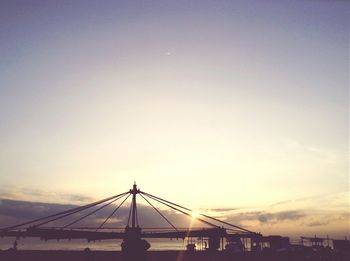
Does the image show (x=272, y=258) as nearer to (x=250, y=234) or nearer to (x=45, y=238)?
(x=250, y=234)

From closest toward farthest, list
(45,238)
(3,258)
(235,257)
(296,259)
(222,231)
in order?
(45,238), (222,231), (3,258), (296,259), (235,257)

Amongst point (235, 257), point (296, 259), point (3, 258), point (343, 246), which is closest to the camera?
point (3, 258)

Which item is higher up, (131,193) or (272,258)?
(131,193)

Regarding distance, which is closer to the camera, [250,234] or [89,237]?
[89,237]

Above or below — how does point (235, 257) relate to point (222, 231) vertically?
below

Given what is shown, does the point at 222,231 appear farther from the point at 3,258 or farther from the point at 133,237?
the point at 3,258

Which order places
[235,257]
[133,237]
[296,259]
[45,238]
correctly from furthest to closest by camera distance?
[235,257] → [296,259] → [45,238] → [133,237]

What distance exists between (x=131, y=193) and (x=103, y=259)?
123 feet

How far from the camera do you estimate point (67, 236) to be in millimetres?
26016

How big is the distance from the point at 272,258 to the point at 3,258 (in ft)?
161

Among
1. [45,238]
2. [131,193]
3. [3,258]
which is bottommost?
[3,258]

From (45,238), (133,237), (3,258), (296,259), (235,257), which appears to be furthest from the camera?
(235,257)

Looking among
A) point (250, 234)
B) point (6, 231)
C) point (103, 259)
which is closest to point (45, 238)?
point (6, 231)

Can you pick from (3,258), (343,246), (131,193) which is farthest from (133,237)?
(343,246)
